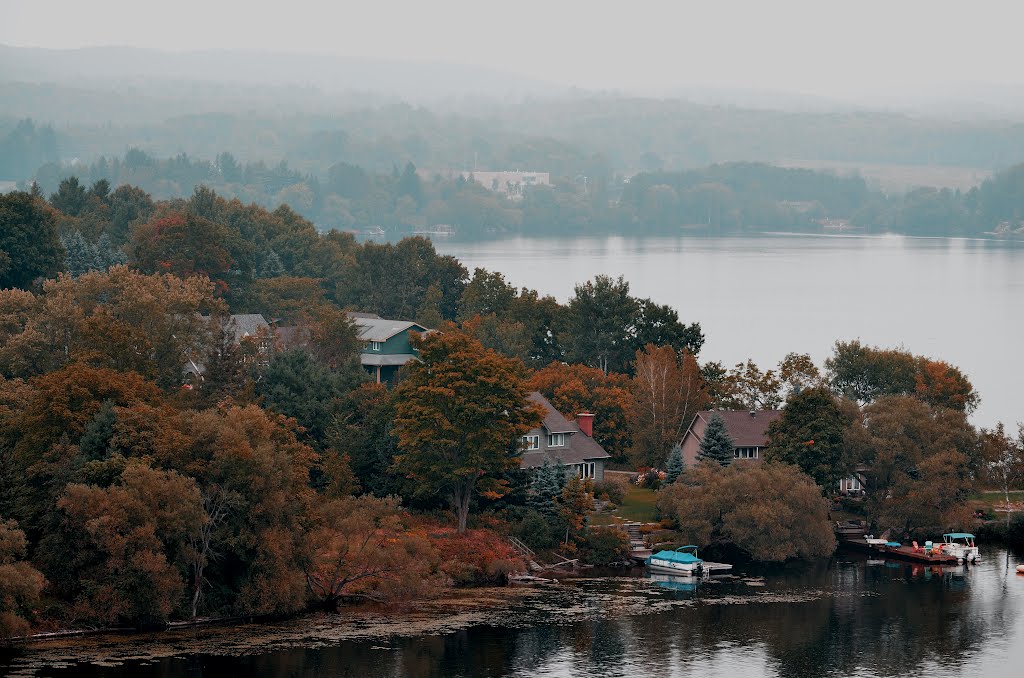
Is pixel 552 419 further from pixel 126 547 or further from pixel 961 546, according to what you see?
pixel 126 547

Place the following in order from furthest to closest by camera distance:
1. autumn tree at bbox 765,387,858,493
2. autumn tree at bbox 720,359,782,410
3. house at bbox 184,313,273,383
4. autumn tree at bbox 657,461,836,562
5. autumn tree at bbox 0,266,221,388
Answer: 1. autumn tree at bbox 720,359,782,410
2. house at bbox 184,313,273,383
3. autumn tree at bbox 765,387,858,493
4. autumn tree at bbox 0,266,221,388
5. autumn tree at bbox 657,461,836,562

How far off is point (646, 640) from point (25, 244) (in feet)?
187

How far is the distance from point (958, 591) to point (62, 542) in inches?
1349

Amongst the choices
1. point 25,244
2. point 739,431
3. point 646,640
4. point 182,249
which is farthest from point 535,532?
point 182,249

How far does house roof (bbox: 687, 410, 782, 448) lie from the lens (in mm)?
74875

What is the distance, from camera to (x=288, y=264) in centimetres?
12725

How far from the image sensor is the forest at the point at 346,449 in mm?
50469

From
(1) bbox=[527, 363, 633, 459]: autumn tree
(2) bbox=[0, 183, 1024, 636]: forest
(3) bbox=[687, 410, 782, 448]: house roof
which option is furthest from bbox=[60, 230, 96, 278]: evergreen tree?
(3) bbox=[687, 410, 782, 448]: house roof

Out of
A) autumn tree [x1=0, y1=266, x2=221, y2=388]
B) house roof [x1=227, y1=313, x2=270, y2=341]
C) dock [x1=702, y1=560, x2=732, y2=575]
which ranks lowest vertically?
dock [x1=702, y1=560, x2=732, y2=575]

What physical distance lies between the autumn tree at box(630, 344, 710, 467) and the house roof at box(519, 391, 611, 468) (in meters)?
Answer: 4.74

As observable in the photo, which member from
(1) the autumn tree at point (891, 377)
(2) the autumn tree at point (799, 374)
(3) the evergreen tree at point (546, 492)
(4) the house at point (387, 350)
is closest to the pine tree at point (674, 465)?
(3) the evergreen tree at point (546, 492)

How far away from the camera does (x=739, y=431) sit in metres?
75.9

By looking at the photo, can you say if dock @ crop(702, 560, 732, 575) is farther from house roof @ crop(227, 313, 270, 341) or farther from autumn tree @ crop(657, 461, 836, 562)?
house roof @ crop(227, 313, 270, 341)

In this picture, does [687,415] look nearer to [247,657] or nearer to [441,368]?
[441,368]
